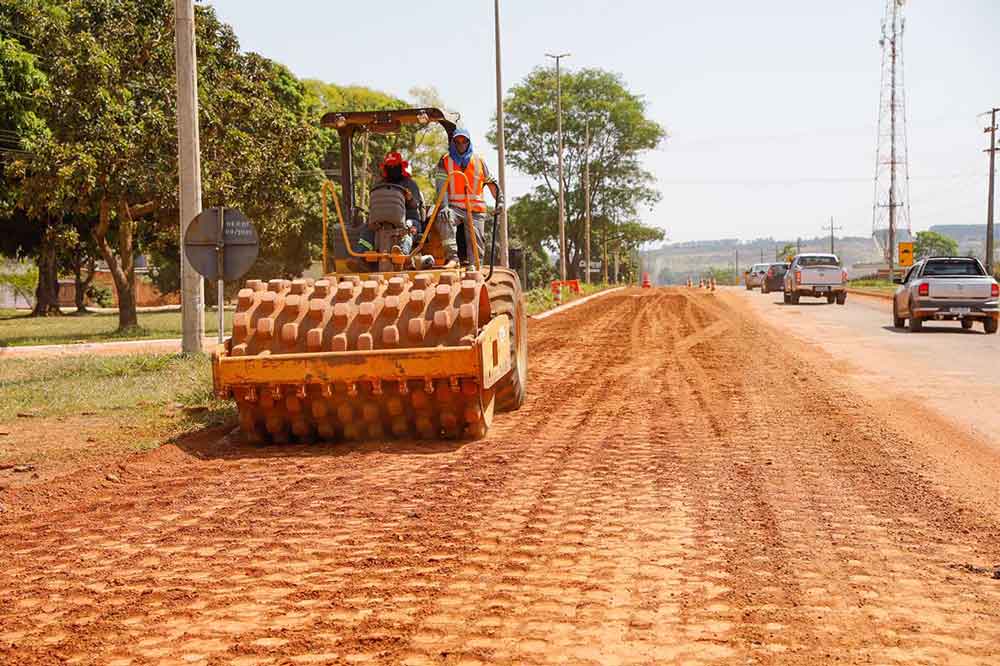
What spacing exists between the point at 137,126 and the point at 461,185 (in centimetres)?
1732

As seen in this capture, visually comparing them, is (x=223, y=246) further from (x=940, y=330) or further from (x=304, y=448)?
(x=940, y=330)

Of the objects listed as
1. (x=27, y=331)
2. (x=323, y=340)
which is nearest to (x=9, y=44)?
(x=27, y=331)

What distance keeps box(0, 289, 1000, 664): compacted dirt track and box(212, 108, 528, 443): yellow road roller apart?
26 centimetres

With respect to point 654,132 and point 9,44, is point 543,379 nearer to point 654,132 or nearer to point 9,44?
point 9,44

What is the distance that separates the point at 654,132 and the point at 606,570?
241 ft

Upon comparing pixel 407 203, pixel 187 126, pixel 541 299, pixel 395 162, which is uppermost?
pixel 187 126

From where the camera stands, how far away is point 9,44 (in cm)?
2727

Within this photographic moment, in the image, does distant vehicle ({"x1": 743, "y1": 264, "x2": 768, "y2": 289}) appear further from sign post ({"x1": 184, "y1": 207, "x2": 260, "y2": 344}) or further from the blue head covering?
the blue head covering

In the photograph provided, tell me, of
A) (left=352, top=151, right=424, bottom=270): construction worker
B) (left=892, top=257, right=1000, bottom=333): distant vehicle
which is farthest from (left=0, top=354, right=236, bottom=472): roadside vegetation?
(left=892, top=257, right=1000, bottom=333): distant vehicle

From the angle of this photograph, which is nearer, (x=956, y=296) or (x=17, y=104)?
(x=956, y=296)

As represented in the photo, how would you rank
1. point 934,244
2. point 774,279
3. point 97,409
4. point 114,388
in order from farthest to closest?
point 934,244 → point 774,279 → point 114,388 → point 97,409

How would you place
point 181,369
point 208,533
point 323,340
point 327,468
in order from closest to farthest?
1. point 208,533
2. point 327,468
3. point 323,340
4. point 181,369

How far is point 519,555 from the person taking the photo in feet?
17.5

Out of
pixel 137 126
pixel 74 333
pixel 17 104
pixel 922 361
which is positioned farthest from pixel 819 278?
pixel 17 104
